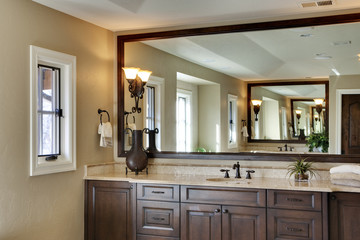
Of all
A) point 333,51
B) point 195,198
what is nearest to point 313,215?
point 195,198

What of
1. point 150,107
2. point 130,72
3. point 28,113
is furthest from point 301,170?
point 28,113

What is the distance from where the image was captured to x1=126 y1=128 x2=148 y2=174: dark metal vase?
13.4ft

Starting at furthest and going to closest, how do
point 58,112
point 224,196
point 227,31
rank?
point 227,31, point 58,112, point 224,196

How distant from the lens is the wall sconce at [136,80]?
4.12 meters

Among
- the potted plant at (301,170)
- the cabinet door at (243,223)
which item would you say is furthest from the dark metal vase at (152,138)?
the potted plant at (301,170)

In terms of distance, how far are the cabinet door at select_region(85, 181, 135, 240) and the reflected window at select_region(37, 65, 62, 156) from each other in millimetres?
552

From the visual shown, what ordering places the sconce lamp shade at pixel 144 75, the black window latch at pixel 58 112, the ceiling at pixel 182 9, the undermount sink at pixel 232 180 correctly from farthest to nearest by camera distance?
1. the sconce lamp shade at pixel 144 75
2. the black window latch at pixel 58 112
3. the undermount sink at pixel 232 180
4. the ceiling at pixel 182 9

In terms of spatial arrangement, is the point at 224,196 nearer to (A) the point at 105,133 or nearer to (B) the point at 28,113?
(A) the point at 105,133

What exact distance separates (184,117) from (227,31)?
0.91 metres

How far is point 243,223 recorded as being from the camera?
3.47 m

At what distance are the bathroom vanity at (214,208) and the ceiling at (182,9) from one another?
4.77ft

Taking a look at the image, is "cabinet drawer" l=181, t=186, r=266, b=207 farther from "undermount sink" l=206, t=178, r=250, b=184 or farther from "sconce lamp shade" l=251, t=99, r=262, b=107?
"sconce lamp shade" l=251, t=99, r=262, b=107

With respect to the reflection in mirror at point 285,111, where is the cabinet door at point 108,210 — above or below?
below

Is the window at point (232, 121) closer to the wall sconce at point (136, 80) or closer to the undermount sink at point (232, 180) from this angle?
the undermount sink at point (232, 180)
